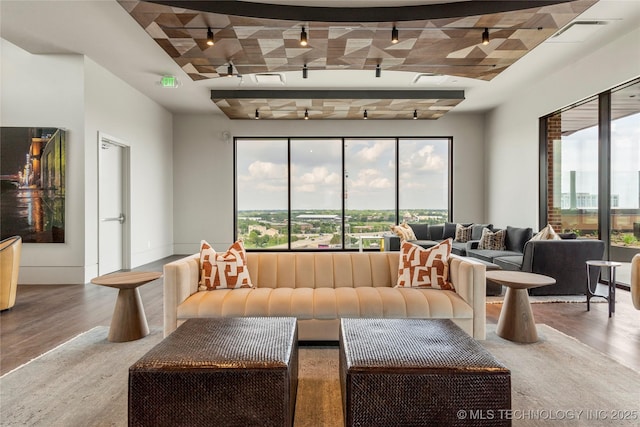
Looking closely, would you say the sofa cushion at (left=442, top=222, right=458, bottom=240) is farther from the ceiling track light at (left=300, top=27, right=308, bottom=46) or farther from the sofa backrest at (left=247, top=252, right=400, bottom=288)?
the ceiling track light at (left=300, top=27, right=308, bottom=46)

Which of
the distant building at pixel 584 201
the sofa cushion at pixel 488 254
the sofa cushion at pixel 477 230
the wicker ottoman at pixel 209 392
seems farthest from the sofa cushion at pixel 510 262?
the wicker ottoman at pixel 209 392

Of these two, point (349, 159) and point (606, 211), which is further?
point (349, 159)

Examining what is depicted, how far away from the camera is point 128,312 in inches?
123

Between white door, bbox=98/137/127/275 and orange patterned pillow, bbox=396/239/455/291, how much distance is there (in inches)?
184

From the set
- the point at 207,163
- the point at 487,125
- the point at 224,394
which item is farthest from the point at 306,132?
the point at 224,394

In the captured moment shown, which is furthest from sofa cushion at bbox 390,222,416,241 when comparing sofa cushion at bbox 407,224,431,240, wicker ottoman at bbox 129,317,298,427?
wicker ottoman at bbox 129,317,298,427

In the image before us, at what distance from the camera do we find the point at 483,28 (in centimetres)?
407

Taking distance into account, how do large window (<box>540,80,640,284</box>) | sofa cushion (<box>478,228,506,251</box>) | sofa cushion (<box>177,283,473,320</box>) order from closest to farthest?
1. sofa cushion (<box>177,283,473,320</box>)
2. large window (<box>540,80,640,284</box>)
3. sofa cushion (<box>478,228,506,251</box>)

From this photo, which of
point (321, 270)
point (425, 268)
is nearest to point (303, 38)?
point (321, 270)

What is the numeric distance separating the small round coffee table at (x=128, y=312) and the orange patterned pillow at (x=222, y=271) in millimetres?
414

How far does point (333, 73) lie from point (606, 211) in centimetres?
433

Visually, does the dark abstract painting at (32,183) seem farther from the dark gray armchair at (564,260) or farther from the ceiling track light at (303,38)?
the dark gray armchair at (564,260)

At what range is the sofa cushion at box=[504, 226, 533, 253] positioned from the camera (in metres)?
5.80

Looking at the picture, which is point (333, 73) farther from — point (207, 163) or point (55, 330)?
point (55, 330)
